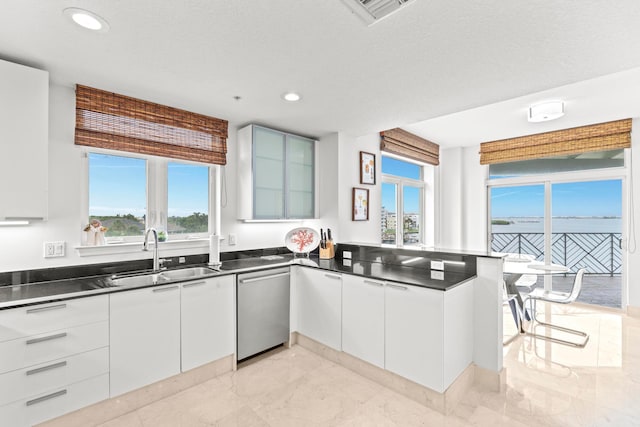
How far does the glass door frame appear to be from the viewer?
12.9ft

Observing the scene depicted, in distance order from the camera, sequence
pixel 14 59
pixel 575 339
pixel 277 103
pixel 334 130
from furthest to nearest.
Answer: pixel 334 130, pixel 575 339, pixel 277 103, pixel 14 59

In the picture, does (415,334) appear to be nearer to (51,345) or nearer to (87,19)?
(51,345)

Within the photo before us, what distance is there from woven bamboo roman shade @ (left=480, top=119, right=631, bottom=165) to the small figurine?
527cm

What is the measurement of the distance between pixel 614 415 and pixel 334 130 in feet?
10.6

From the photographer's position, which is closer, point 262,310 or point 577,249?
point 262,310

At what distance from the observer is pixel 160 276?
8.23ft

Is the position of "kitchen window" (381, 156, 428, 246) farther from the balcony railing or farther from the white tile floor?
the white tile floor

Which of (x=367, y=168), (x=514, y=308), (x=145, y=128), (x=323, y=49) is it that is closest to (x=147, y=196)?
(x=145, y=128)

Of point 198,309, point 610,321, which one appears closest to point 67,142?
point 198,309

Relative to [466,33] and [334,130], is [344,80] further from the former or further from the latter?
[334,130]

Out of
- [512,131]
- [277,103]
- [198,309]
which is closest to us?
[198,309]

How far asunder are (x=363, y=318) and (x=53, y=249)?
7.75 ft

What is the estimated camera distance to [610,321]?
3.63 meters

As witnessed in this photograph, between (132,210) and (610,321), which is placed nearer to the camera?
(132,210)
